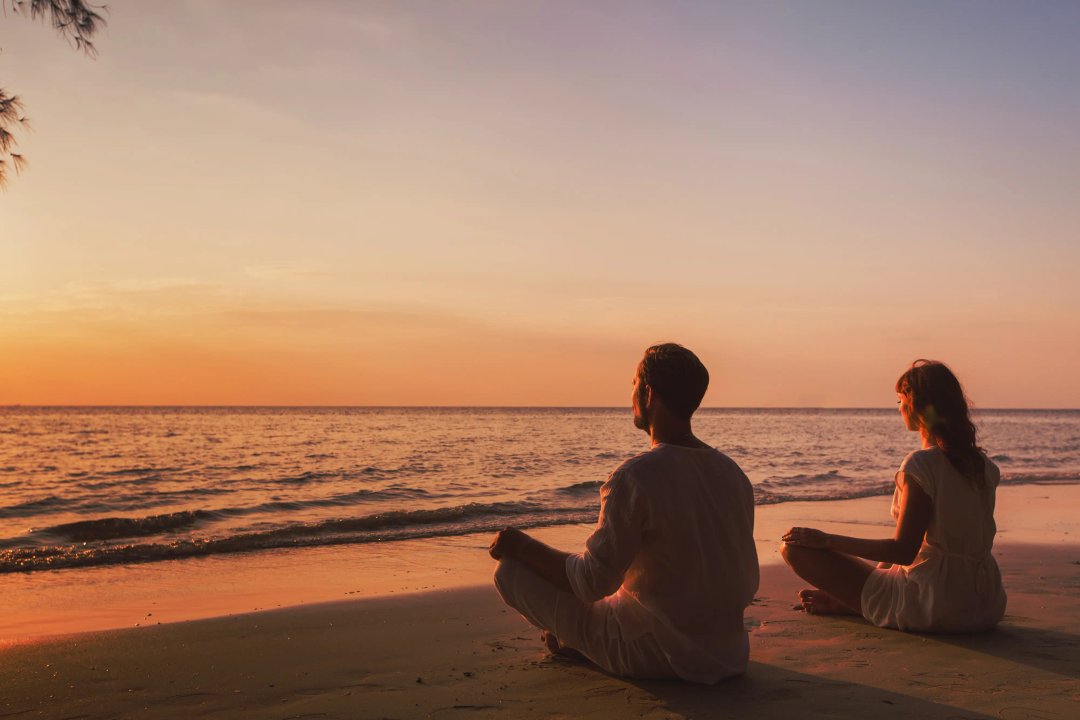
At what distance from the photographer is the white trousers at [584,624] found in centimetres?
385

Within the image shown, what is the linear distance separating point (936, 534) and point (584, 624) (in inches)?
88.4

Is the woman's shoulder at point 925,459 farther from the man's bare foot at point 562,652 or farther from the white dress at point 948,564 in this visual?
the man's bare foot at point 562,652

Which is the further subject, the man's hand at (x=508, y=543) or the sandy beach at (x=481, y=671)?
the man's hand at (x=508, y=543)

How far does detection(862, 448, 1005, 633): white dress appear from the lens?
4648mm

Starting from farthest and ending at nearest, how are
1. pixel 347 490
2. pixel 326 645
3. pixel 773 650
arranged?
pixel 347 490, pixel 326 645, pixel 773 650

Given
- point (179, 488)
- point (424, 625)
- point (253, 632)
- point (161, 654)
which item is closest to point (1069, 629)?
point (424, 625)

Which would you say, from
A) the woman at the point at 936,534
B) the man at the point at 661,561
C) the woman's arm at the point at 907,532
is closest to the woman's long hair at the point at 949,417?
the woman at the point at 936,534

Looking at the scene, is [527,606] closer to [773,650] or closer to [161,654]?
[773,650]

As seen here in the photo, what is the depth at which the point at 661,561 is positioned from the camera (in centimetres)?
358

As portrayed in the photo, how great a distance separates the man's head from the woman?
6.08ft

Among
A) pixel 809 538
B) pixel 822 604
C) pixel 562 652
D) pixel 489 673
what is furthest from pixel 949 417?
pixel 489 673

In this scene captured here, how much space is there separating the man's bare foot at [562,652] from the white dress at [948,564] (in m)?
2.02

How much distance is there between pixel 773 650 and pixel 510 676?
1.54m

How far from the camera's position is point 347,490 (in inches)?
694
